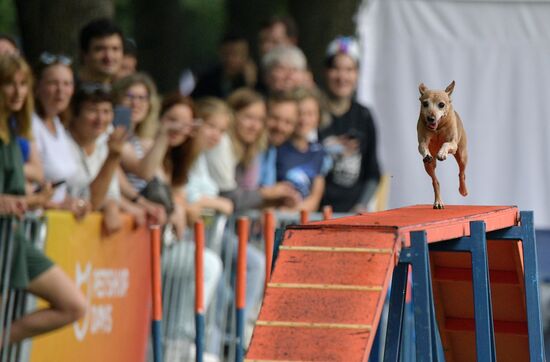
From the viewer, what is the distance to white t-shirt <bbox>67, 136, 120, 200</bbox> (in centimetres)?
963

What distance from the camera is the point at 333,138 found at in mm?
12320

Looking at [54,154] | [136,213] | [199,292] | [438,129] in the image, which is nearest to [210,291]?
[136,213]

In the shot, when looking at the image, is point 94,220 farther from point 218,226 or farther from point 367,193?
point 367,193

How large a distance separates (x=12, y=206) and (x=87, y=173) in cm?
125

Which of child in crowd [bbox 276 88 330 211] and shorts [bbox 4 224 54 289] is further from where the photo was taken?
child in crowd [bbox 276 88 330 211]

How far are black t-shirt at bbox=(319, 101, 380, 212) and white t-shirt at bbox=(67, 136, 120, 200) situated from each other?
272 cm

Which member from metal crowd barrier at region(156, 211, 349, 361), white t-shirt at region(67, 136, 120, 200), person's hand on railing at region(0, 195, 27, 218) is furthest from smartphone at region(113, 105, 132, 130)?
person's hand on railing at region(0, 195, 27, 218)

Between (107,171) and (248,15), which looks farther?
(248,15)

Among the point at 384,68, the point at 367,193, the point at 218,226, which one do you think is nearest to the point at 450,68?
the point at 384,68

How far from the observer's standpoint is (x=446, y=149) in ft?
20.0

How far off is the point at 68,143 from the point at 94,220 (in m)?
0.56

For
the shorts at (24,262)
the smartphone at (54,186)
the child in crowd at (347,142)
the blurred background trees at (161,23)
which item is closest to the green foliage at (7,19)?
the blurred background trees at (161,23)

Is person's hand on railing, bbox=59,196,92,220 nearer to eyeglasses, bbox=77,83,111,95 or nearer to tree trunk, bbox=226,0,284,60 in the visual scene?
eyeglasses, bbox=77,83,111,95

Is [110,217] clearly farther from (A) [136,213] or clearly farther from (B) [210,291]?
(B) [210,291]
